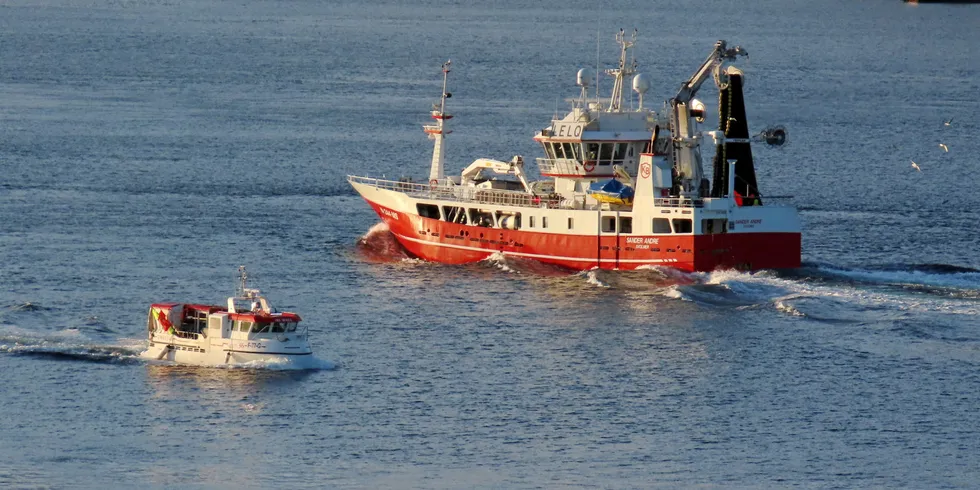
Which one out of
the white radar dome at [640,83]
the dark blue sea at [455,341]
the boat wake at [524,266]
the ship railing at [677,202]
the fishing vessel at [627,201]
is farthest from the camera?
the white radar dome at [640,83]

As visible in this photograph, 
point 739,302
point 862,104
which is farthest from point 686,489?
point 862,104

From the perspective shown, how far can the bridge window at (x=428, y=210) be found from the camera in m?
95.8

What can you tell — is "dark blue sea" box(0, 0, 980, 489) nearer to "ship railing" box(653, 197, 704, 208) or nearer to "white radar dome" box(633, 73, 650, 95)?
"ship railing" box(653, 197, 704, 208)

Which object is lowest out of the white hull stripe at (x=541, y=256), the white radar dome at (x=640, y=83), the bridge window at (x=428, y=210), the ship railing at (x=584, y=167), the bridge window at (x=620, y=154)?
the white hull stripe at (x=541, y=256)

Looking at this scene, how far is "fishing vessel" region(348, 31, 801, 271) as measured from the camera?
8600cm

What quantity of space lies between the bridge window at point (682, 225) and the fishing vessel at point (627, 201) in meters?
0.05

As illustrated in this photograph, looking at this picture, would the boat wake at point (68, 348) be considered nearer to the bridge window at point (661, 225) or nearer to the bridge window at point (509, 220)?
the bridge window at point (509, 220)

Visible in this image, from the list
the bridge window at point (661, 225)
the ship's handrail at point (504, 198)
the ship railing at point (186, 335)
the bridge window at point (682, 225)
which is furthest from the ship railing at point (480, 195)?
the ship railing at point (186, 335)

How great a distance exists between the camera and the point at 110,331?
74625 mm

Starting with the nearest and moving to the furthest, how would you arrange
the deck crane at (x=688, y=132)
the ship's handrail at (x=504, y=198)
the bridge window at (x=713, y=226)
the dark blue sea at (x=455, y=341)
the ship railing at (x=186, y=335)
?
the dark blue sea at (x=455, y=341) < the ship railing at (x=186, y=335) < the bridge window at (x=713, y=226) < the ship's handrail at (x=504, y=198) < the deck crane at (x=688, y=132)

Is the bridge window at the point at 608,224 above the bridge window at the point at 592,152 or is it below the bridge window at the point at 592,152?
below

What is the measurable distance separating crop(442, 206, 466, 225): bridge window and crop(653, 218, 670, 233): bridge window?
38.4 ft

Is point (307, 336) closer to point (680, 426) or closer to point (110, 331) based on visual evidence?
point (110, 331)

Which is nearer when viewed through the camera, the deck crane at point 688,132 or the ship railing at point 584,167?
the deck crane at point 688,132
